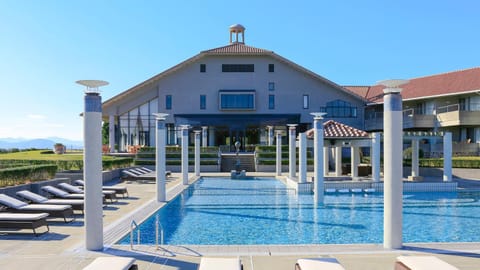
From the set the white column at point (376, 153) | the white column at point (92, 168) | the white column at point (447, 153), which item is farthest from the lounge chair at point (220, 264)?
the white column at point (447, 153)

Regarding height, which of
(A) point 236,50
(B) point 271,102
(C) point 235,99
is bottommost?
(B) point 271,102

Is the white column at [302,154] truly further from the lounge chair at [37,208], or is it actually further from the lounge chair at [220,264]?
the lounge chair at [220,264]

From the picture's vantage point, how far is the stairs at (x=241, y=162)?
106 feet

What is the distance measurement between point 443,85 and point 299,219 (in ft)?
96.1

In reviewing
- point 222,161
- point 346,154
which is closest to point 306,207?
point 222,161

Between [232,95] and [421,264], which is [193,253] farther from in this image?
[232,95]

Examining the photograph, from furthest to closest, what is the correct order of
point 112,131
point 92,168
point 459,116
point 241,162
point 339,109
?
point 339,109 < point 112,131 < point 241,162 < point 459,116 < point 92,168

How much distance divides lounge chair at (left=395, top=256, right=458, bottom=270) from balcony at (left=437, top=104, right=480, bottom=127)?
29437mm

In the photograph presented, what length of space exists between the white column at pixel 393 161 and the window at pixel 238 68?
3112 cm

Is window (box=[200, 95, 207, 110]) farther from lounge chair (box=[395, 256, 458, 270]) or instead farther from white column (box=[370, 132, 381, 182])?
lounge chair (box=[395, 256, 458, 270])

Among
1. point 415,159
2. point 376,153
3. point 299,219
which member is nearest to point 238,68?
point 415,159

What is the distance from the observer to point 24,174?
15305mm

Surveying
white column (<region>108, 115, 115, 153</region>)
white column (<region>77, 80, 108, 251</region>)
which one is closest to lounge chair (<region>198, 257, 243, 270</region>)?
white column (<region>77, 80, 108, 251</region>)

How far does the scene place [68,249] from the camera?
7949 millimetres
